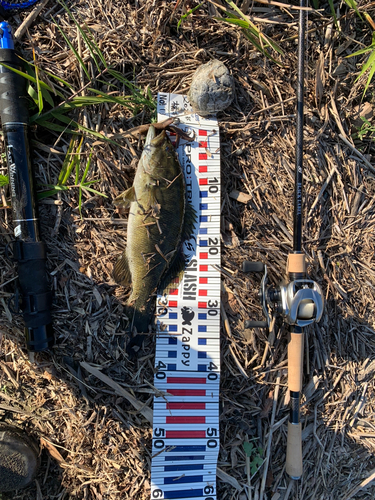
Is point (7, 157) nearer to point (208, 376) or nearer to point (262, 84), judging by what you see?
point (262, 84)

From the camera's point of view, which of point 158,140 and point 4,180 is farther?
point 4,180

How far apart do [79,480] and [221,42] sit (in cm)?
436

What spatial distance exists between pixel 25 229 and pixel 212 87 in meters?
2.13

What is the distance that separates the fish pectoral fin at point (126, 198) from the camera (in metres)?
2.83

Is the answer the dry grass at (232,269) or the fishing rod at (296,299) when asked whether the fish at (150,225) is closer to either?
the dry grass at (232,269)

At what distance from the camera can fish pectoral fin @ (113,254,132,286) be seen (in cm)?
291

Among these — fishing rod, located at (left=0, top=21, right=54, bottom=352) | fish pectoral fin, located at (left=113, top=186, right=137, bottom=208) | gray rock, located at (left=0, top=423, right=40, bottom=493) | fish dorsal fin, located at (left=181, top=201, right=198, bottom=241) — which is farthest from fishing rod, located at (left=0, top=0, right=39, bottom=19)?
gray rock, located at (left=0, top=423, right=40, bottom=493)

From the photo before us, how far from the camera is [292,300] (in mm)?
2689

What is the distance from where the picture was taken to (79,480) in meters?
2.89

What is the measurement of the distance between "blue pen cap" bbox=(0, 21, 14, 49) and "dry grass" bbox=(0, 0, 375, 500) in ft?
0.71

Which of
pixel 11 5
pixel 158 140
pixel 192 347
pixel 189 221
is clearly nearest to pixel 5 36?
pixel 11 5

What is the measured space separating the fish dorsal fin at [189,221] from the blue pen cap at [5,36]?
6.74ft

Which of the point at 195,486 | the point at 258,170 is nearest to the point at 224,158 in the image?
the point at 258,170

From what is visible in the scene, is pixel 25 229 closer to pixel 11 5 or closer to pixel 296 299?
pixel 11 5
